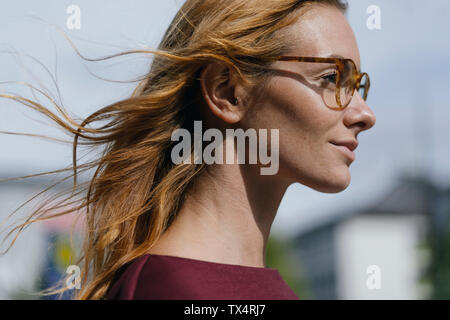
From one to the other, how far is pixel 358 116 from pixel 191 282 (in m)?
0.90

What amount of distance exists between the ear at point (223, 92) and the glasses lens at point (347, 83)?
371mm

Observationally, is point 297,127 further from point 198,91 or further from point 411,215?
point 411,215

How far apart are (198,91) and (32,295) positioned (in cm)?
115

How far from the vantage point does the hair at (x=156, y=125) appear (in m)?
2.70

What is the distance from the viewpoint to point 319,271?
69.8m

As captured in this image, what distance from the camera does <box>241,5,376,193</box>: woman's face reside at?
264cm

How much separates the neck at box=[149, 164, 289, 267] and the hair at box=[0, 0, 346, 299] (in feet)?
0.29

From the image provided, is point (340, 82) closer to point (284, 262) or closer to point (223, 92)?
point (223, 92)

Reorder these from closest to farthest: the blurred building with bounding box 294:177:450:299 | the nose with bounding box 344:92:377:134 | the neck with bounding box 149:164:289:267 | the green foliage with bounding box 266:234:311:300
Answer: the neck with bounding box 149:164:289:267
the nose with bounding box 344:92:377:134
the green foliage with bounding box 266:234:311:300
the blurred building with bounding box 294:177:450:299

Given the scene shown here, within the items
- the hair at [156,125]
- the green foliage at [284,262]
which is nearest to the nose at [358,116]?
the hair at [156,125]

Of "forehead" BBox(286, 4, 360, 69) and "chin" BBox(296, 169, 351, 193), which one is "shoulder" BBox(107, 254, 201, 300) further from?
"forehead" BBox(286, 4, 360, 69)

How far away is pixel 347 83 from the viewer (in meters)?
2.76

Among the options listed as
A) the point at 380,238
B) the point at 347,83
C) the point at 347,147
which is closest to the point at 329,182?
the point at 347,147

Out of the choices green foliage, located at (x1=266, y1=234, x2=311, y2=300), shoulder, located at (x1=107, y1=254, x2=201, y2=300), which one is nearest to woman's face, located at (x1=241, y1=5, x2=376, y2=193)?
shoulder, located at (x1=107, y1=254, x2=201, y2=300)
